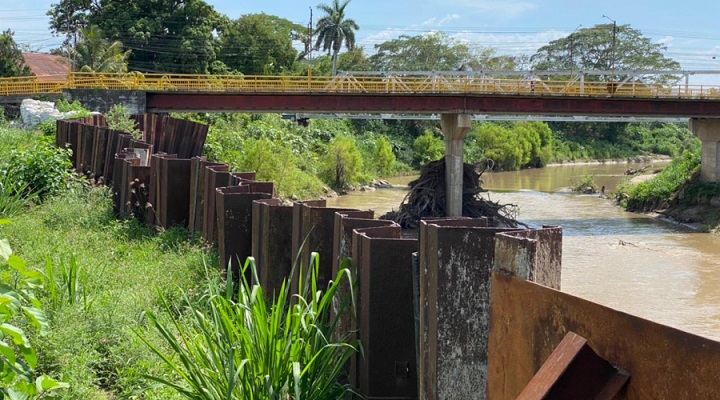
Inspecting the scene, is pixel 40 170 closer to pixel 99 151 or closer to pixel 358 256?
pixel 99 151

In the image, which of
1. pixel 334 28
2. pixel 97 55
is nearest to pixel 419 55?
pixel 334 28

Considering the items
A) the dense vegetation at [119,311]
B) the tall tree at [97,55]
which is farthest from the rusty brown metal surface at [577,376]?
the tall tree at [97,55]

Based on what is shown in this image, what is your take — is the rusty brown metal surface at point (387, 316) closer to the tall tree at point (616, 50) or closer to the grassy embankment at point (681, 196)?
the grassy embankment at point (681, 196)

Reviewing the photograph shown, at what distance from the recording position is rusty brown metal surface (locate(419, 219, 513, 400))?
388 cm

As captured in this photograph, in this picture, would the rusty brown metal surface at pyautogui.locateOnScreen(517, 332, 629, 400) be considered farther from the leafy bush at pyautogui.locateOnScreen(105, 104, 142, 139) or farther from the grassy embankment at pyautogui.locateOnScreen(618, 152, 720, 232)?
the grassy embankment at pyautogui.locateOnScreen(618, 152, 720, 232)

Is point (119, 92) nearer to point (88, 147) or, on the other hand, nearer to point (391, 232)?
point (88, 147)

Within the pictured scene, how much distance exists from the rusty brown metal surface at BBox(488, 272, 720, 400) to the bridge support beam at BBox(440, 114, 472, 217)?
30176 millimetres

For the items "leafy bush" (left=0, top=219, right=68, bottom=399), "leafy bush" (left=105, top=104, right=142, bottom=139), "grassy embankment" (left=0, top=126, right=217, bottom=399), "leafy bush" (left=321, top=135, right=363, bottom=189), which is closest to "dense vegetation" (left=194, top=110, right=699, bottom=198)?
"leafy bush" (left=321, top=135, right=363, bottom=189)

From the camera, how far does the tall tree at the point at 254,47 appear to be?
67.9 metres

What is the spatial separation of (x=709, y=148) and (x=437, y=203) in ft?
53.0

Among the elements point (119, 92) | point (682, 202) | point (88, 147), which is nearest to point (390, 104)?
point (119, 92)

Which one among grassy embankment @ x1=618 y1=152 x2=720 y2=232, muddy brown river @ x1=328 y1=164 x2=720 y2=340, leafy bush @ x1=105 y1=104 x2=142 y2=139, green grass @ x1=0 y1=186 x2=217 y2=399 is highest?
leafy bush @ x1=105 y1=104 x2=142 y2=139

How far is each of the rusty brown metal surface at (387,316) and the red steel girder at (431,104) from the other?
31406mm

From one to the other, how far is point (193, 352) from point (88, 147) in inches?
410
